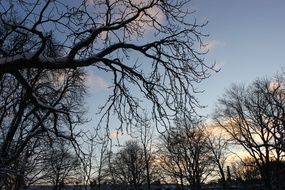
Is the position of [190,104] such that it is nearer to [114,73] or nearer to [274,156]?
[114,73]

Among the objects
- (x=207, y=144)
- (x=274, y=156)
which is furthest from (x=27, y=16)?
(x=207, y=144)

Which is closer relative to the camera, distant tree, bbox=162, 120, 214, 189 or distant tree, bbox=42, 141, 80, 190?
distant tree, bbox=42, 141, 80, 190

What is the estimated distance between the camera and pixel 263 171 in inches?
1833

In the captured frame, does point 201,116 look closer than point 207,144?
Yes

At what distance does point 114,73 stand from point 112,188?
5119 cm

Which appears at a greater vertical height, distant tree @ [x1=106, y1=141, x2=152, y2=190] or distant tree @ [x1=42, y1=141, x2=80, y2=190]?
distant tree @ [x1=106, y1=141, x2=152, y2=190]

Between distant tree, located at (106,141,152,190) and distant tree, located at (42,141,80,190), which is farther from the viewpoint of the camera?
distant tree, located at (106,141,152,190)

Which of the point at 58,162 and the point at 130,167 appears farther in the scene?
the point at 130,167

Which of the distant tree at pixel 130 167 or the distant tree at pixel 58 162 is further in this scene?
the distant tree at pixel 130 167

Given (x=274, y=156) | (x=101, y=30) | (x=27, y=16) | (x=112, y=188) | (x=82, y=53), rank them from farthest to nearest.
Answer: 1. (x=112, y=188)
2. (x=274, y=156)
3. (x=82, y=53)
4. (x=101, y=30)
5. (x=27, y=16)

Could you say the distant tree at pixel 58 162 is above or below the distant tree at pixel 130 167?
below

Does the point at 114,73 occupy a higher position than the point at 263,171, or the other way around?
the point at 263,171

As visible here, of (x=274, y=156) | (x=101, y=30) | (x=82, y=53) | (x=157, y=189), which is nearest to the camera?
(x=101, y=30)

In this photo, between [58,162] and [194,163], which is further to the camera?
[194,163]
